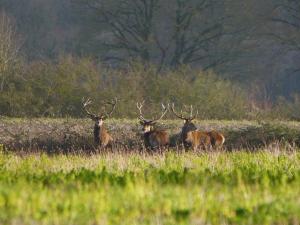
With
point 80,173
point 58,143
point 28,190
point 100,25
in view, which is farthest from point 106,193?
point 100,25

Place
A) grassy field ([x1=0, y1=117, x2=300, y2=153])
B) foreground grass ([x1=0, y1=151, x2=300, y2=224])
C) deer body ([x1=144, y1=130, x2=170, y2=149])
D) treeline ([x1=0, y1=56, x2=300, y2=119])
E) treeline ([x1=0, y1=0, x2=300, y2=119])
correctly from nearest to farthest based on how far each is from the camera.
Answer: foreground grass ([x1=0, y1=151, x2=300, y2=224]) < deer body ([x1=144, y1=130, x2=170, y2=149]) < grassy field ([x1=0, y1=117, x2=300, y2=153]) < treeline ([x1=0, y1=56, x2=300, y2=119]) < treeline ([x1=0, y1=0, x2=300, y2=119])

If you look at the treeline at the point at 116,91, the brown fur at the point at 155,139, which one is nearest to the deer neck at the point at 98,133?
the brown fur at the point at 155,139

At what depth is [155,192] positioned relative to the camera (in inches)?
462

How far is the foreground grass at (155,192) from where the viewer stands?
9758mm

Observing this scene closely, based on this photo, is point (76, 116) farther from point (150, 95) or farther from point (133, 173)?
point (133, 173)

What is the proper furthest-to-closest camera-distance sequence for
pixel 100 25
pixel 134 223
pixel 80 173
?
pixel 100 25 < pixel 80 173 < pixel 134 223

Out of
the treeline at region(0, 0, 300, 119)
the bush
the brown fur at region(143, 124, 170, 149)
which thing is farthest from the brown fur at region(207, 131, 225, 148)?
the treeline at region(0, 0, 300, 119)

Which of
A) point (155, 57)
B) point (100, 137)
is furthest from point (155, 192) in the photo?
point (155, 57)

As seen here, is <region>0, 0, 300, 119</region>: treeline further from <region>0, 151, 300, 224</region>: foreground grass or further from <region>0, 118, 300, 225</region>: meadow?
<region>0, 151, 300, 224</region>: foreground grass

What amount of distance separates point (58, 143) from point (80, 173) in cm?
1473

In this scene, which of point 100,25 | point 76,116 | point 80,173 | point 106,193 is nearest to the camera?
point 106,193

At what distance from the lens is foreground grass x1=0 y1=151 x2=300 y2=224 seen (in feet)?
32.0

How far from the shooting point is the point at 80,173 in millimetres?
A: 14031

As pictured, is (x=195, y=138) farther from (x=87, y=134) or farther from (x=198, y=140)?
(x=87, y=134)
